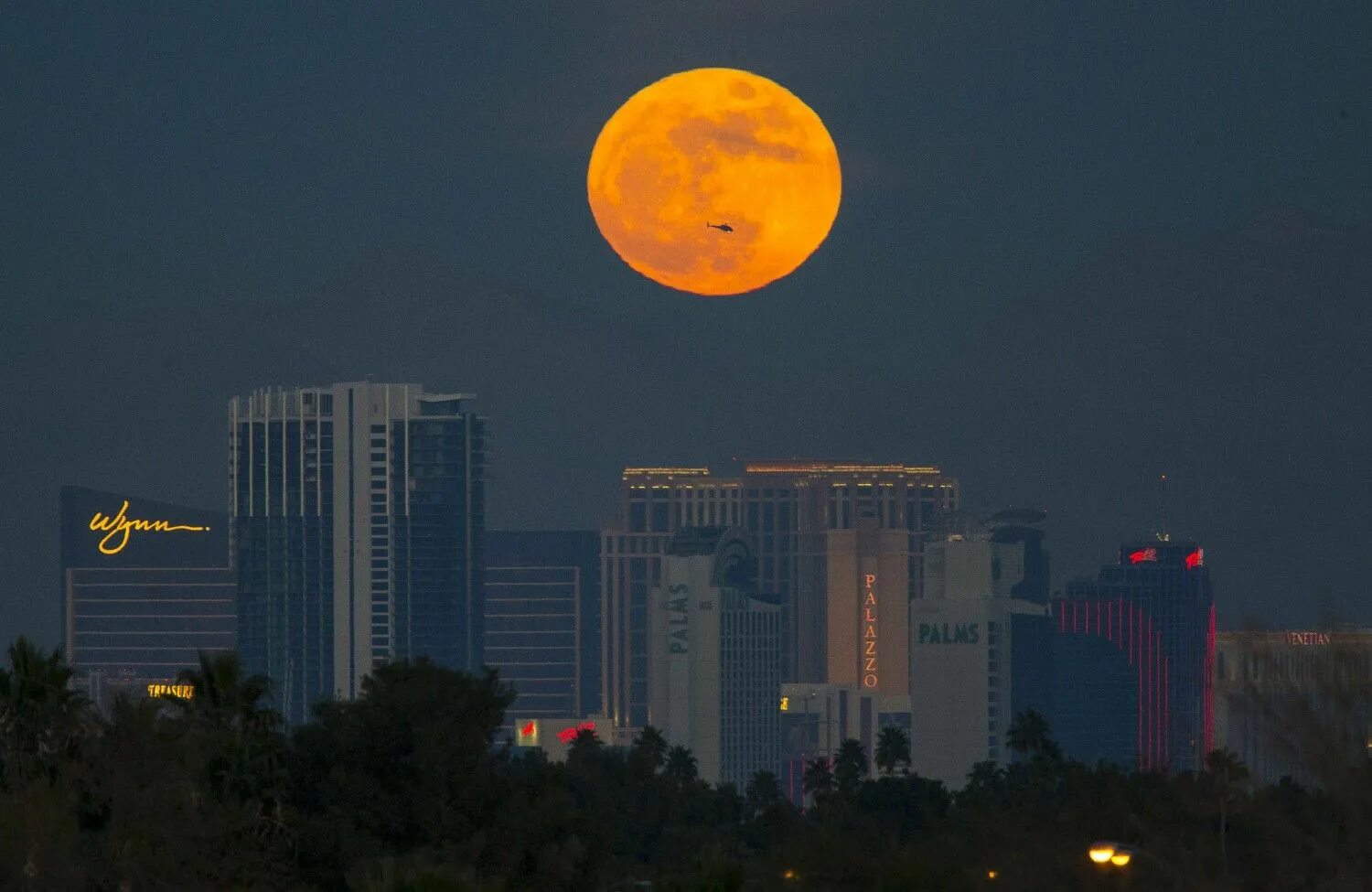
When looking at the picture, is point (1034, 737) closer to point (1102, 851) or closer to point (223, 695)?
point (223, 695)

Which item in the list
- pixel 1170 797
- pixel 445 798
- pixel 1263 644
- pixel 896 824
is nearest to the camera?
pixel 1263 644

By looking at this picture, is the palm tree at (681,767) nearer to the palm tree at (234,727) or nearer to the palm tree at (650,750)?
the palm tree at (650,750)

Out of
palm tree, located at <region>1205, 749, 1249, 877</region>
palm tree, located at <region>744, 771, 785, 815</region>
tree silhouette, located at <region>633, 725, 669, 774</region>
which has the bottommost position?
palm tree, located at <region>744, 771, 785, 815</region>

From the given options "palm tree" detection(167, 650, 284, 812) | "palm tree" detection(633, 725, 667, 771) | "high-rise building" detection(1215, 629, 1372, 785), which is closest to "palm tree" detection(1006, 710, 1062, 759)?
"palm tree" detection(633, 725, 667, 771)

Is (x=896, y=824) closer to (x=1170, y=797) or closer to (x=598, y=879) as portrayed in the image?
(x=1170, y=797)

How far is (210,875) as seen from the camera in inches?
2420

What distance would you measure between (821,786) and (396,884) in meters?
135

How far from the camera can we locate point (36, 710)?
67875mm

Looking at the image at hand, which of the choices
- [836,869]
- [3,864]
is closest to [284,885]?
[3,864]

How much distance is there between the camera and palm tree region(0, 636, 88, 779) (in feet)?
220

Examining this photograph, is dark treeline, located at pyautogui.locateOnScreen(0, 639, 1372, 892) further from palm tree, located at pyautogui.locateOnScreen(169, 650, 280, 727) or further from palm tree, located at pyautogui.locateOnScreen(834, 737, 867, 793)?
palm tree, located at pyautogui.locateOnScreen(834, 737, 867, 793)

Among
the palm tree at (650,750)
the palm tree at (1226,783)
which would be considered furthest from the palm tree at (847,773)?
the palm tree at (1226,783)

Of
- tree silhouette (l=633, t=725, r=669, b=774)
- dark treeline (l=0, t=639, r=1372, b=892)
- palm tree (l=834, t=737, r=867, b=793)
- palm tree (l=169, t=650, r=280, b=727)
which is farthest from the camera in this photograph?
palm tree (l=834, t=737, r=867, b=793)

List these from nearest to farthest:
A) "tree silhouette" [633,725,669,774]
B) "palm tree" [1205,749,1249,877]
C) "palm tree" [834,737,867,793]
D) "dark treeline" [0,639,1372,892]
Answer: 1. "palm tree" [1205,749,1249,877]
2. "dark treeline" [0,639,1372,892]
3. "tree silhouette" [633,725,669,774]
4. "palm tree" [834,737,867,793]
